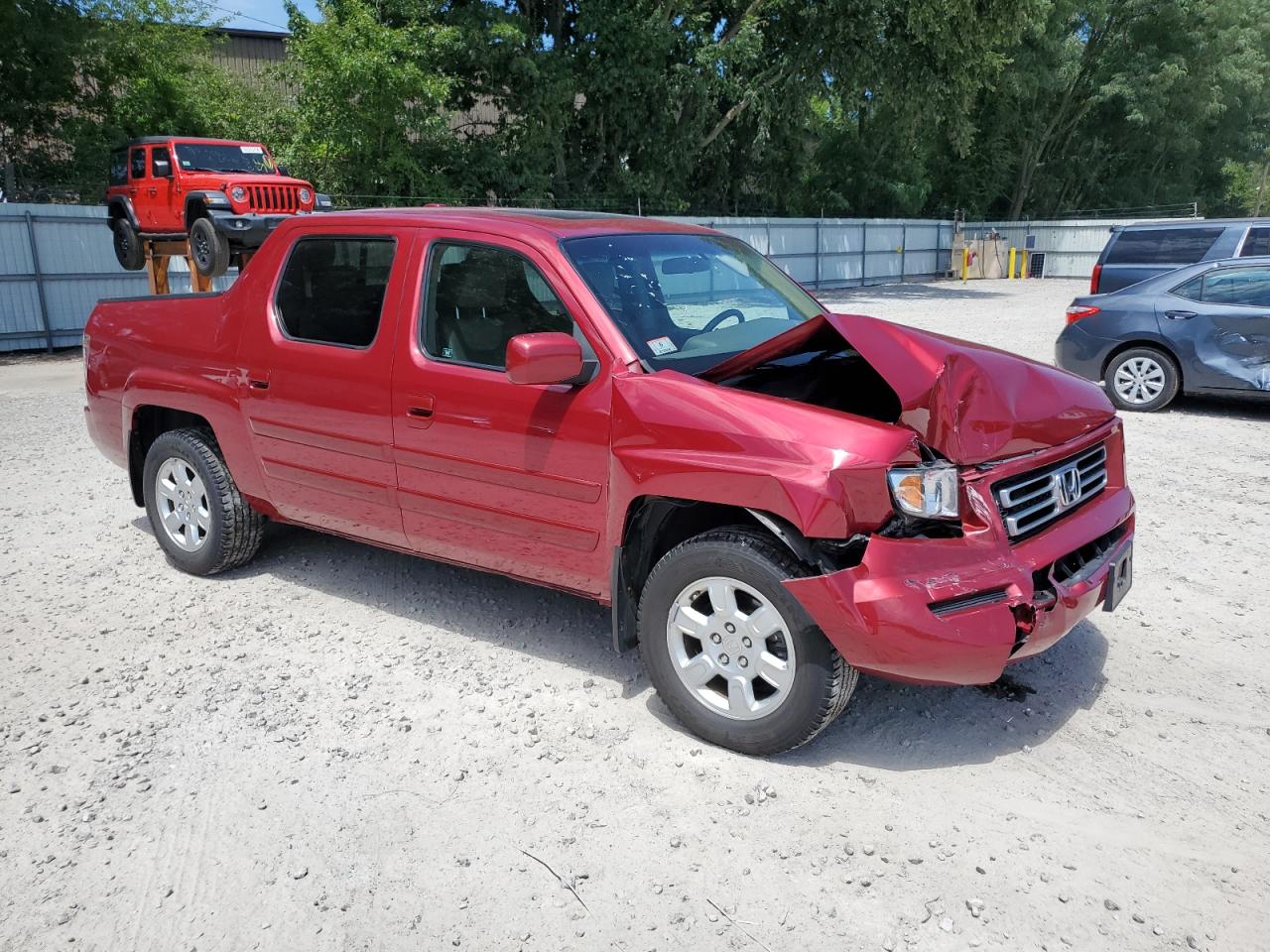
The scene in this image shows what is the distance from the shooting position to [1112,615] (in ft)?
15.4

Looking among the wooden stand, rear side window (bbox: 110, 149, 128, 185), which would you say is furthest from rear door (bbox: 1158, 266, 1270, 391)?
rear side window (bbox: 110, 149, 128, 185)

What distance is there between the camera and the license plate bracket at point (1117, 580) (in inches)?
141

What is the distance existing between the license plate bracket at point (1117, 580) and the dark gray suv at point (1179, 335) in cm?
604

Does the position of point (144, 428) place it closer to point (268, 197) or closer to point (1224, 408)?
point (1224, 408)

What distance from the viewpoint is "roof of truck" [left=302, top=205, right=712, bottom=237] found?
409 cm

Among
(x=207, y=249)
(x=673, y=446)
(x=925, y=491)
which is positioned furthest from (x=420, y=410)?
(x=207, y=249)

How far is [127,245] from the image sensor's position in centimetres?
1623

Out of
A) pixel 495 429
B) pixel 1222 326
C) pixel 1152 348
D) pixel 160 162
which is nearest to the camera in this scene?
pixel 495 429

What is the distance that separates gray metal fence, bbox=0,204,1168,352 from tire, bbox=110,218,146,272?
300 mm

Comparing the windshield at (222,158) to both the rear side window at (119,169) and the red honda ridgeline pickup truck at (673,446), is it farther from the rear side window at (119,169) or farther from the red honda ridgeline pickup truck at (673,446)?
the red honda ridgeline pickup truck at (673,446)

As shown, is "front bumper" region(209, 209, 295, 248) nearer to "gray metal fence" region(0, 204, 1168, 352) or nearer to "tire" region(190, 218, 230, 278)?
"tire" region(190, 218, 230, 278)

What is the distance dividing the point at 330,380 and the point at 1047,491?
2921 millimetres

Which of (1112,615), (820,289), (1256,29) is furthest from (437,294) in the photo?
(1256,29)

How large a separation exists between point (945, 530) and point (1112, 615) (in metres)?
1.97
